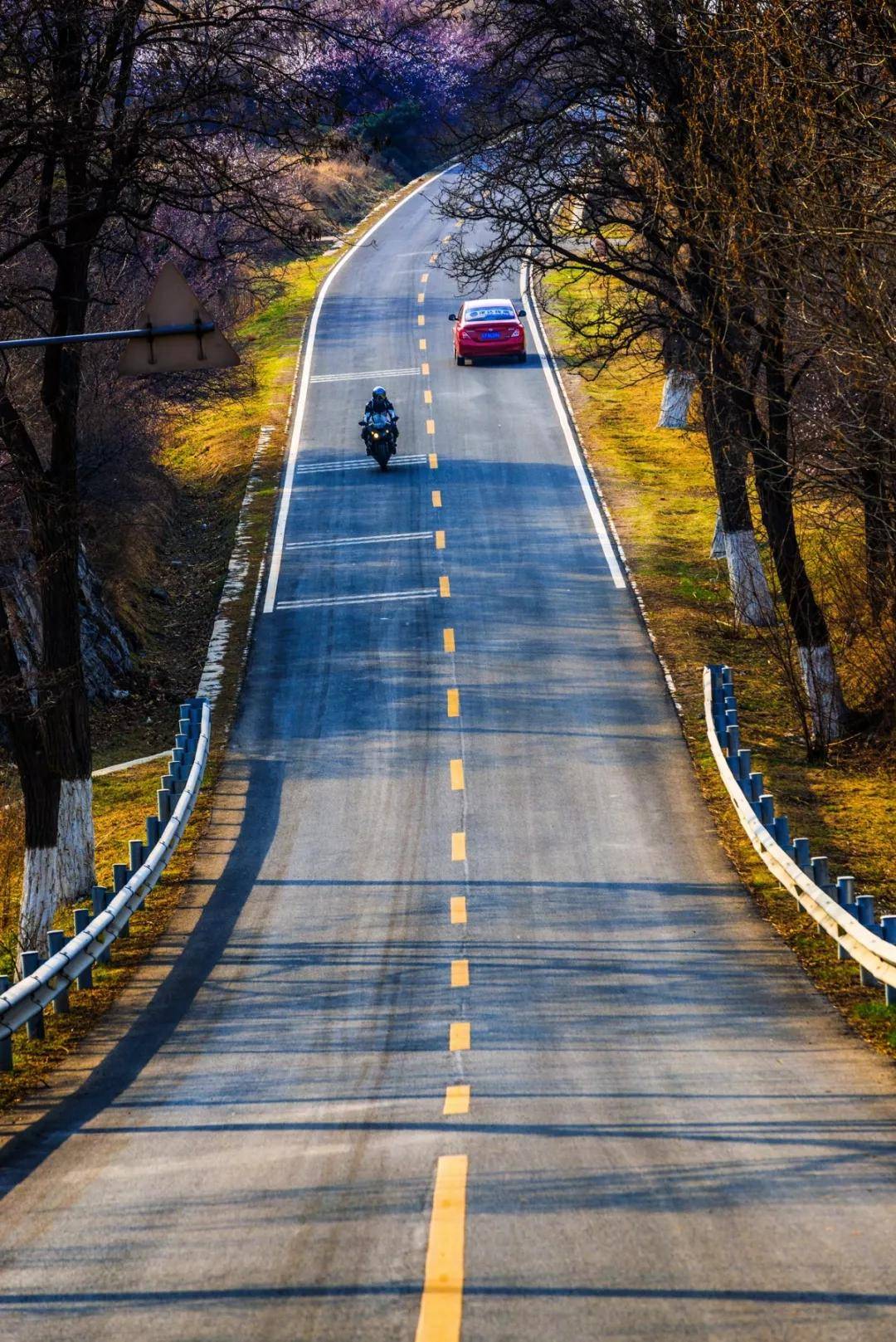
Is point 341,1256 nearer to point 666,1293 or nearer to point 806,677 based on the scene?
point 666,1293

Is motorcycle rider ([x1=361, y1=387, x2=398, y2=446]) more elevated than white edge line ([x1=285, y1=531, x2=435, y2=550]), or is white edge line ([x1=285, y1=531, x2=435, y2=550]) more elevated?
motorcycle rider ([x1=361, y1=387, x2=398, y2=446])

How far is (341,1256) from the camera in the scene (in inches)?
293

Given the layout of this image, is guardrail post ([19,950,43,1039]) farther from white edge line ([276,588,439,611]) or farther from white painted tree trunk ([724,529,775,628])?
white edge line ([276,588,439,611])

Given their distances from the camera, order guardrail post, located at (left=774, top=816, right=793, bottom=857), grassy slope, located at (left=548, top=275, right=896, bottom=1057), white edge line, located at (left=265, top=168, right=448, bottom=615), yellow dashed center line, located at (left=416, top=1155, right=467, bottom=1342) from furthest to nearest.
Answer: white edge line, located at (left=265, top=168, right=448, bottom=615)
guardrail post, located at (left=774, top=816, right=793, bottom=857)
grassy slope, located at (left=548, top=275, right=896, bottom=1057)
yellow dashed center line, located at (left=416, top=1155, right=467, bottom=1342)

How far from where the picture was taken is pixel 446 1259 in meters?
7.30

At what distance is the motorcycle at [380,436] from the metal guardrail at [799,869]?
55.4 ft

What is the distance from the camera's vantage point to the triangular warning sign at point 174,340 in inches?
451

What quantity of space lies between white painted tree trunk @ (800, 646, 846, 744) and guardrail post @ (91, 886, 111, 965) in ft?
34.5

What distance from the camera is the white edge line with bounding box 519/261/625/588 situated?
30.2m

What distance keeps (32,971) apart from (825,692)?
12.8 m

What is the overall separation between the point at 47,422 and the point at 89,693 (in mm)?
4392

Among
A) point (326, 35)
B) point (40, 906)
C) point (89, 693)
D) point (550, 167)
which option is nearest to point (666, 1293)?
point (40, 906)

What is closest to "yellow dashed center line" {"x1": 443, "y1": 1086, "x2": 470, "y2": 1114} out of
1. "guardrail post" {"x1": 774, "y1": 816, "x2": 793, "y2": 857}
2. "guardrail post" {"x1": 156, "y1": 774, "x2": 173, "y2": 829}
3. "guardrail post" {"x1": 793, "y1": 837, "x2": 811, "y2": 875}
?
"guardrail post" {"x1": 793, "y1": 837, "x2": 811, "y2": 875}

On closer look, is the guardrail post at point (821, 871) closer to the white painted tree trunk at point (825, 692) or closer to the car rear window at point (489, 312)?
the white painted tree trunk at point (825, 692)
